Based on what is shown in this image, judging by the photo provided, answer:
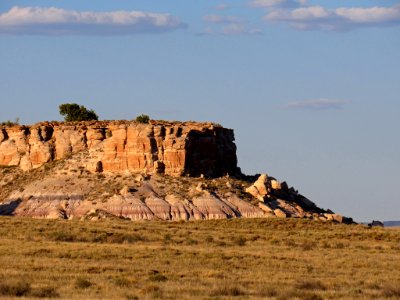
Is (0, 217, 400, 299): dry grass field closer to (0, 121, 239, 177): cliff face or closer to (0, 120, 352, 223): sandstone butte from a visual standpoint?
(0, 120, 352, 223): sandstone butte

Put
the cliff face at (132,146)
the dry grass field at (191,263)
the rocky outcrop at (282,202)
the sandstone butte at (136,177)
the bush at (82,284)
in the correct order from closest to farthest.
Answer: the dry grass field at (191,263) → the bush at (82,284) → the sandstone butte at (136,177) → the rocky outcrop at (282,202) → the cliff face at (132,146)

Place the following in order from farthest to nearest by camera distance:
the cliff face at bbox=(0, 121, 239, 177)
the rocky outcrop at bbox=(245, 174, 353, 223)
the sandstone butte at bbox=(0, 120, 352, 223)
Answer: the cliff face at bbox=(0, 121, 239, 177)
the rocky outcrop at bbox=(245, 174, 353, 223)
the sandstone butte at bbox=(0, 120, 352, 223)

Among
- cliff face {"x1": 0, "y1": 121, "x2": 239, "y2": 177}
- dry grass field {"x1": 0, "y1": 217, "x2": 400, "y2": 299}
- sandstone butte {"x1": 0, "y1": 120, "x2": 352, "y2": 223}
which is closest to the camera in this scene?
dry grass field {"x1": 0, "y1": 217, "x2": 400, "y2": 299}

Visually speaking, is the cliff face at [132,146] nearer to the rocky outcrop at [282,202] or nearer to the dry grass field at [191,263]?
the rocky outcrop at [282,202]

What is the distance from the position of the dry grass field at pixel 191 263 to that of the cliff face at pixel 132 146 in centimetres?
2309

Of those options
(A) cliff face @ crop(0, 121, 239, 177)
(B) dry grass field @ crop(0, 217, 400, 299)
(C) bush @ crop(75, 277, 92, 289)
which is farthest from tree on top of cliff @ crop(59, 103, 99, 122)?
(C) bush @ crop(75, 277, 92, 289)

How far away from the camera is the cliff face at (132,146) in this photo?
110 m

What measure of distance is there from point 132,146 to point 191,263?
5843cm

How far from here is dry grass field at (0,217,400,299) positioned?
39281 millimetres

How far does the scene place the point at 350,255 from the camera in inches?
2399

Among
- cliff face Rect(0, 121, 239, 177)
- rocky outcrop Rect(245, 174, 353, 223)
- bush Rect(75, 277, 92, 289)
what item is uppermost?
bush Rect(75, 277, 92, 289)

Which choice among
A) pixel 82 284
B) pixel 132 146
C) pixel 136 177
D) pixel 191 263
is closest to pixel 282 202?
pixel 136 177

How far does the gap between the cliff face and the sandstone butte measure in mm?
99

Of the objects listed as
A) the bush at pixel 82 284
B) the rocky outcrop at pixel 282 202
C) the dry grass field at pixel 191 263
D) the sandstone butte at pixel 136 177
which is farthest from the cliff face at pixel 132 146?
the bush at pixel 82 284
